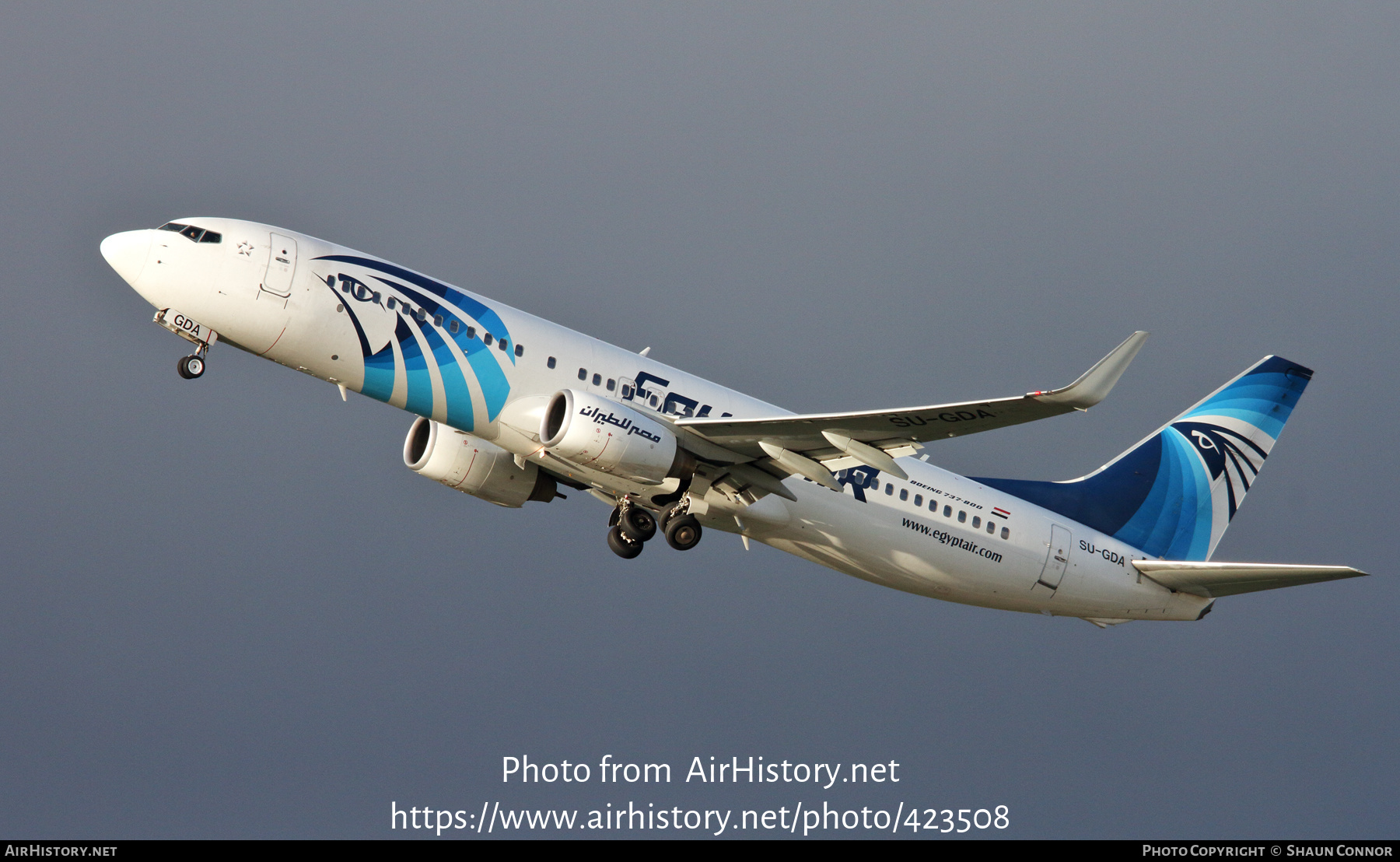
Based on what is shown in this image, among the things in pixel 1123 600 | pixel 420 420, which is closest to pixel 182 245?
pixel 420 420

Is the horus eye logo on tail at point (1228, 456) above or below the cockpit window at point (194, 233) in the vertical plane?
above

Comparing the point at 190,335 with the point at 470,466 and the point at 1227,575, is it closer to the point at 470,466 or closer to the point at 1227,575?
the point at 470,466

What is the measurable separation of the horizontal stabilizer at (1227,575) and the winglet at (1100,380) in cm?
1023

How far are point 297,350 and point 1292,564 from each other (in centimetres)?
2371

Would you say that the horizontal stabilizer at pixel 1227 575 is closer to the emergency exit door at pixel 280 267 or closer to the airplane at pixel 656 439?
the airplane at pixel 656 439

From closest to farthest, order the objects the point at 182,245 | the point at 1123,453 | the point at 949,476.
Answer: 1. the point at 182,245
2. the point at 949,476
3. the point at 1123,453

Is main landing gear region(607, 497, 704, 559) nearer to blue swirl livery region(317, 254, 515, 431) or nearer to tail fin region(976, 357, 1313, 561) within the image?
blue swirl livery region(317, 254, 515, 431)

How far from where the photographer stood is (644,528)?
1332 inches

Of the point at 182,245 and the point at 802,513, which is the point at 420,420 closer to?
the point at 182,245

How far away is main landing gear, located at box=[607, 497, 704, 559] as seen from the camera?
32.2m

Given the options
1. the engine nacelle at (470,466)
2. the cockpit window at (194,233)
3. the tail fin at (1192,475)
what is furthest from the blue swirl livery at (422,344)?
the tail fin at (1192,475)

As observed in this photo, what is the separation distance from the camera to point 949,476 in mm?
35906

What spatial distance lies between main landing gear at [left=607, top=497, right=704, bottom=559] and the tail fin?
35.7ft

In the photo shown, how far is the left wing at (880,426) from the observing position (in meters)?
24.5
